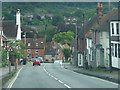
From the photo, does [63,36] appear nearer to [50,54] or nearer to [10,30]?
[50,54]

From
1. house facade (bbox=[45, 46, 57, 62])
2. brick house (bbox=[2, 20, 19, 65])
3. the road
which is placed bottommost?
the road

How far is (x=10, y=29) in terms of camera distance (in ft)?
274

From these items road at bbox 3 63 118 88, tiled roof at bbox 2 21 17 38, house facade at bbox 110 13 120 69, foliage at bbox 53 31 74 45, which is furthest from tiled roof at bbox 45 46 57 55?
road at bbox 3 63 118 88

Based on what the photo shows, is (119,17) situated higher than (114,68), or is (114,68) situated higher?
(119,17)

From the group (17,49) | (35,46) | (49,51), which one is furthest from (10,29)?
(49,51)

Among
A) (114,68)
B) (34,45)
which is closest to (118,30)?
(114,68)

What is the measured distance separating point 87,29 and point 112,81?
4317 centimetres

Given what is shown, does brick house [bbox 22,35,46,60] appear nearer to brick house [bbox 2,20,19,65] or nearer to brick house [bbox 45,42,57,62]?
brick house [bbox 45,42,57,62]

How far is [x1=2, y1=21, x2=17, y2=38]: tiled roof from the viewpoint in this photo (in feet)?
270

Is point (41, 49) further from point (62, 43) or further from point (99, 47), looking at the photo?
point (99, 47)

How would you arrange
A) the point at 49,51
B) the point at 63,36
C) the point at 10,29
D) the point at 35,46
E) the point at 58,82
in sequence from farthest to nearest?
1. the point at 63,36
2. the point at 49,51
3. the point at 35,46
4. the point at 10,29
5. the point at 58,82

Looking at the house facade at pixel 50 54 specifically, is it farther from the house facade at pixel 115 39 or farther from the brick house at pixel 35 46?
the house facade at pixel 115 39

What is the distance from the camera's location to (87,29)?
68.8 metres

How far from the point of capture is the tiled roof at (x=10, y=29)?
8234cm
